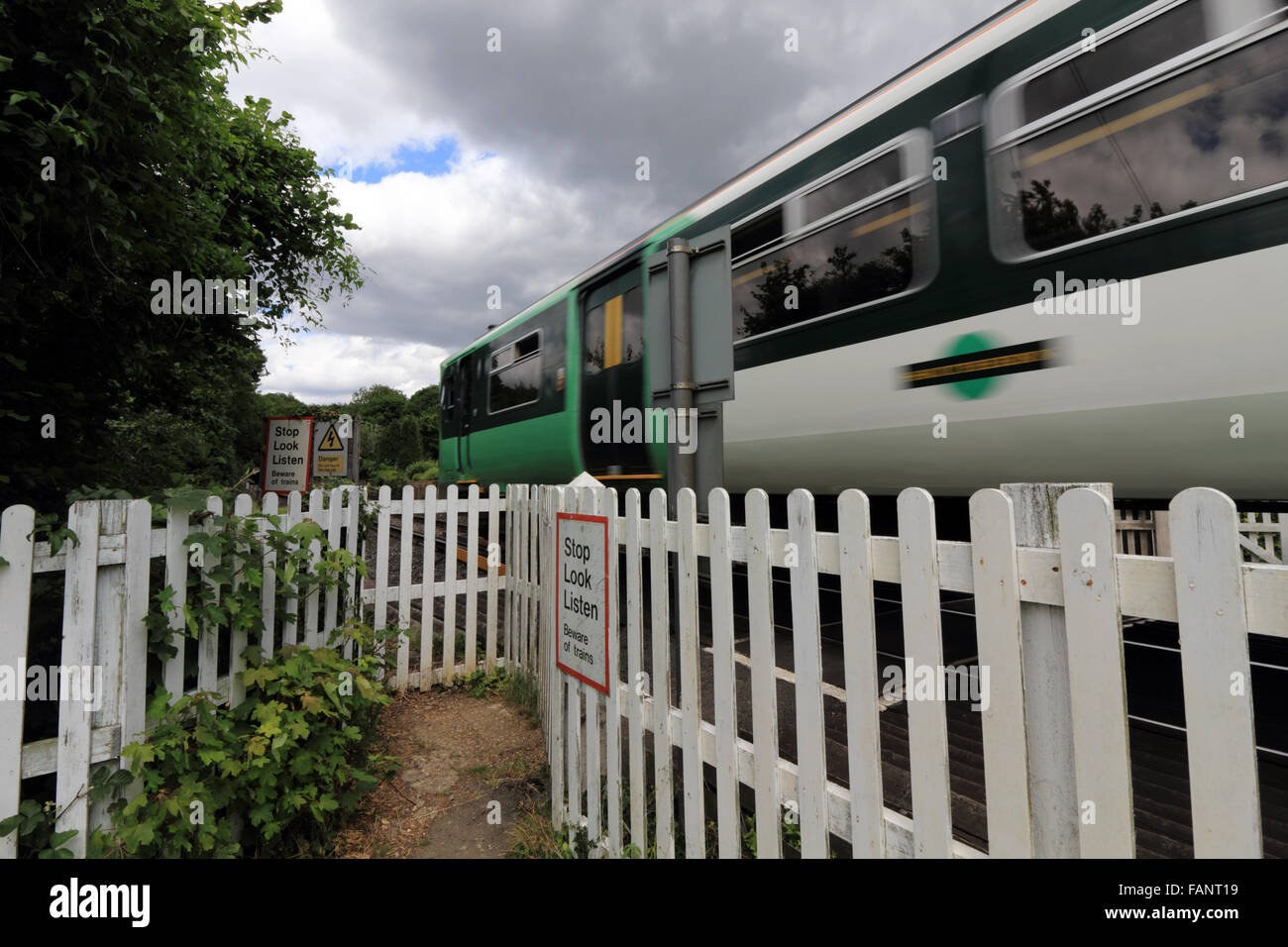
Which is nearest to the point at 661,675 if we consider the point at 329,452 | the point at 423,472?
the point at 329,452

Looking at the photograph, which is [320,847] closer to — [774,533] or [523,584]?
[523,584]

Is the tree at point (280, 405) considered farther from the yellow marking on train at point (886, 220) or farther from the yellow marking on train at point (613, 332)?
the yellow marking on train at point (886, 220)

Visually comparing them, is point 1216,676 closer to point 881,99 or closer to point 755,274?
point 881,99

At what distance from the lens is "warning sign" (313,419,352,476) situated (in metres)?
6.36

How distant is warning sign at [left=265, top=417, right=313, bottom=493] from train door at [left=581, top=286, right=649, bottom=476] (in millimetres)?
2774

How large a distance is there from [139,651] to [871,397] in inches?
161

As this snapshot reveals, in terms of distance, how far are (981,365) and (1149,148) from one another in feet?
3.91

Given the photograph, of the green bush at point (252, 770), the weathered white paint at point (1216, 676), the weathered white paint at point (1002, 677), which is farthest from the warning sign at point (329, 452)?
the weathered white paint at point (1216, 676)

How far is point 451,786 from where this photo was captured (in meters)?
3.42

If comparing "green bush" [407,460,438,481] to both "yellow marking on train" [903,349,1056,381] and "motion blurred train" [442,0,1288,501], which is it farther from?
"yellow marking on train" [903,349,1056,381]

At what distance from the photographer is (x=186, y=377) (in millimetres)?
5984

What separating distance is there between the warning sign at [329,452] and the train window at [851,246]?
13.4 ft

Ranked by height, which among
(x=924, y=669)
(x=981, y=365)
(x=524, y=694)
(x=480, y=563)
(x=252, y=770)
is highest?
(x=981, y=365)
